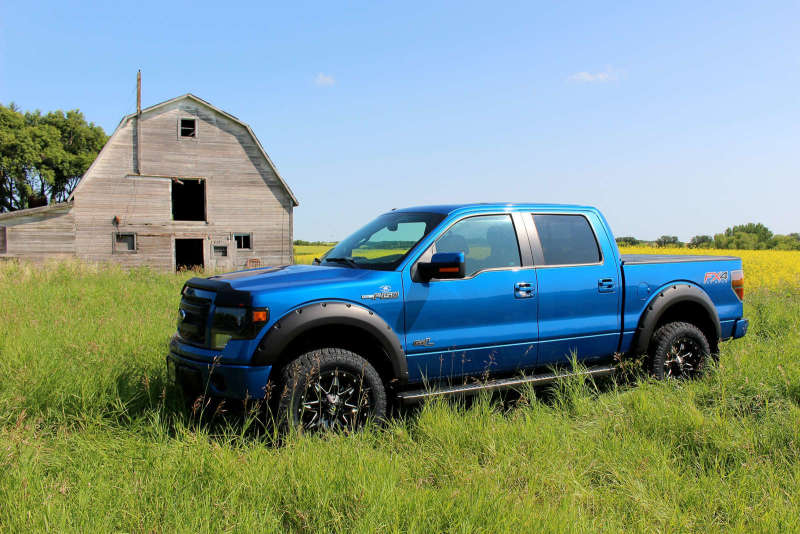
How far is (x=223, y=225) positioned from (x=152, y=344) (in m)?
21.2

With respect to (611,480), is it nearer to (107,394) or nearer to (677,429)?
(677,429)

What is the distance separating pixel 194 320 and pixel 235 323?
59 cm

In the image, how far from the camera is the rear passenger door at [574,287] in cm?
524

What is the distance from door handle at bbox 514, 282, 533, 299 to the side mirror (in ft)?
2.42

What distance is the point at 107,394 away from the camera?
4.94 meters

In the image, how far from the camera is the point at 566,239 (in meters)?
5.59

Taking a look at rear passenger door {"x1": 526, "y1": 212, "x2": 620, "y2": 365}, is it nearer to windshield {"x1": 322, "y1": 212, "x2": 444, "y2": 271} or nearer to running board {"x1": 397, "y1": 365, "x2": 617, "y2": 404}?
running board {"x1": 397, "y1": 365, "x2": 617, "y2": 404}

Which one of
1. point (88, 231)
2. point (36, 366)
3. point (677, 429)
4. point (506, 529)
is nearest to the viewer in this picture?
point (506, 529)

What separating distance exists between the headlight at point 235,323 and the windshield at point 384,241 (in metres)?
1.11

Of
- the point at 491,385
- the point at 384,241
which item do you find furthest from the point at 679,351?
the point at 384,241

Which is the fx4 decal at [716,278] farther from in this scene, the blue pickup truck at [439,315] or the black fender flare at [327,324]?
the black fender flare at [327,324]

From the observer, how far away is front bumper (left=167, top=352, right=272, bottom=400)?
13.8ft

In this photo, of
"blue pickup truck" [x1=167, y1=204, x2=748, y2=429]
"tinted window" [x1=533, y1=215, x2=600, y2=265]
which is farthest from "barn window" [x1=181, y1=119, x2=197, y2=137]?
"tinted window" [x1=533, y1=215, x2=600, y2=265]

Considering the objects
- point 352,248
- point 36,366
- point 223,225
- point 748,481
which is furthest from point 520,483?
point 223,225
